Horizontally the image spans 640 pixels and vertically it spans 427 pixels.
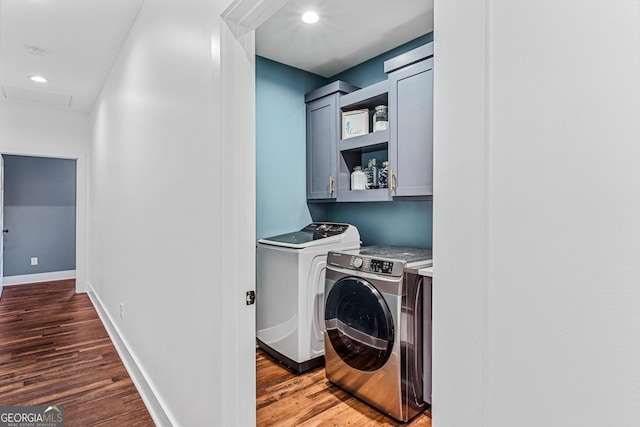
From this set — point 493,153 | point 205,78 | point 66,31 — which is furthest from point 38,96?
point 493,153

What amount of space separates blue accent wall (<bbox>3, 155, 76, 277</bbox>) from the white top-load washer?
456 centimetres

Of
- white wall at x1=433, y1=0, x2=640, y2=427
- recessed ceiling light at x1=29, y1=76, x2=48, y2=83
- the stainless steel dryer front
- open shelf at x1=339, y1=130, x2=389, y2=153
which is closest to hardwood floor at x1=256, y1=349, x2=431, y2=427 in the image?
the stainless steel dryer front

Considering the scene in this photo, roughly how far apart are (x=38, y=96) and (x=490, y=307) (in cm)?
524

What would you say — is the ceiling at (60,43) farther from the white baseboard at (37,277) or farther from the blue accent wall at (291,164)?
the white baseboard at (37,277)

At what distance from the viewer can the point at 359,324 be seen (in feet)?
7.06

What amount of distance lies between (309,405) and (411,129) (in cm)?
192

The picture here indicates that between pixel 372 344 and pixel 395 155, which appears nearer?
pixel 372 344

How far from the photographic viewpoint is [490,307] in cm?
52

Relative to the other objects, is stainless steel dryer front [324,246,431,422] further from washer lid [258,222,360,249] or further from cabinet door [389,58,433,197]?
cabinet door [389,58,433,197]

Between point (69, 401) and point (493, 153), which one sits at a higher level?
point (493, 153)

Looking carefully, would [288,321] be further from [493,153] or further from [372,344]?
[493,153]

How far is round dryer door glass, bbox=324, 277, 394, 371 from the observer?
2006mm

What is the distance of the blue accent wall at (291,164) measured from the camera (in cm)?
293

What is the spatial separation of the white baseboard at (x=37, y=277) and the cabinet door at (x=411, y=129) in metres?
5.73
